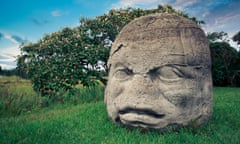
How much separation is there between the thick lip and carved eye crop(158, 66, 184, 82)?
0.72 meters

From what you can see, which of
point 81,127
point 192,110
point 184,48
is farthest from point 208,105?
point 81,127

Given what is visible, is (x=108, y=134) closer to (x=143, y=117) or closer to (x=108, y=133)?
(x=108, y=133)

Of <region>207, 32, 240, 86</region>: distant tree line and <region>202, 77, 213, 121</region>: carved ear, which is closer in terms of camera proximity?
<region>202, 77, 213, 121</region>: carved ear

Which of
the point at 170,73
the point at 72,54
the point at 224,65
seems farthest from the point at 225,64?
the point at 170,73

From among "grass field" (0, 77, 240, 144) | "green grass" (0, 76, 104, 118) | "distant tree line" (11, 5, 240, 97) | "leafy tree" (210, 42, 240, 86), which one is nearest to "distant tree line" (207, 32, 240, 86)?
"leafy tree" (210, 42, 240, 86)

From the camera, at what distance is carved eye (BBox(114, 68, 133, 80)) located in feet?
16.9

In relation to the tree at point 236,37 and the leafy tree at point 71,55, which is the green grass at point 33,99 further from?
the tree at point 236,37

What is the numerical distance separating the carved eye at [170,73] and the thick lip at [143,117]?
0.72 m

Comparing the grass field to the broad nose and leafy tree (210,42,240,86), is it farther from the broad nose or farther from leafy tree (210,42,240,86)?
leafy tree (210,42,240,86)

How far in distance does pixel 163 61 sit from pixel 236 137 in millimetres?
1961

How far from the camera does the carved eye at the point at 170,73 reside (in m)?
4.75

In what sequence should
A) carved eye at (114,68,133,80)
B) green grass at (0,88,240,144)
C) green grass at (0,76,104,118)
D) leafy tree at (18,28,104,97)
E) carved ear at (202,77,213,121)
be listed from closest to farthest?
green grass at (0,88,240,144), carved ear at (202,77,213,121), carved eye at (114,68,133,80), green grass at (0,76,104,118), leafy tree at (18,28,104,97)

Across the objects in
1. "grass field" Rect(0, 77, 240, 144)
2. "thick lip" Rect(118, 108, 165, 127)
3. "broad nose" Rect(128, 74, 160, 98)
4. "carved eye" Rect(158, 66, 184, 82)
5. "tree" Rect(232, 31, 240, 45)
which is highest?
"tree" Rect(232, 31, 240, 45)

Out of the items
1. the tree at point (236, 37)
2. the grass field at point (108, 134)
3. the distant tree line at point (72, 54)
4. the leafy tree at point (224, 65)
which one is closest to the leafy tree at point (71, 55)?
the distant tree line at point (72, 54)
